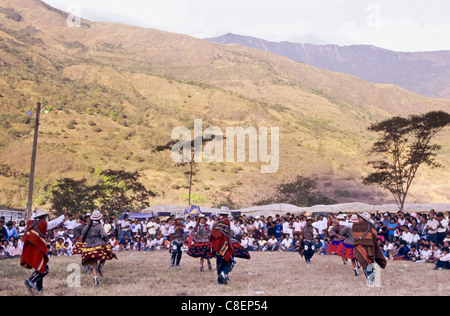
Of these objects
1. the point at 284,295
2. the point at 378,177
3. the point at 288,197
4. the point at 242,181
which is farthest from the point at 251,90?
the point at 284,295

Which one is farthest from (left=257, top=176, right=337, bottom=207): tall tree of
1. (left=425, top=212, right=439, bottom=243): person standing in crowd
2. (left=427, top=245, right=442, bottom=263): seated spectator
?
(left=427, top=245, right=442, bottom=263): seated spectator

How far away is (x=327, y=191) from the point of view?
5906 cm

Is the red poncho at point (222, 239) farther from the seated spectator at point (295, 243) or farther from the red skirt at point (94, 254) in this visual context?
the seated spectator at point (295, 243)

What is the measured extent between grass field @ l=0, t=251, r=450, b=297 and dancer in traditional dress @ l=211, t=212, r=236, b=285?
0.47 meters

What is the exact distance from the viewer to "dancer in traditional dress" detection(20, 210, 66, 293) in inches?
436

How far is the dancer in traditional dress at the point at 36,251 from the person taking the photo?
11070mm

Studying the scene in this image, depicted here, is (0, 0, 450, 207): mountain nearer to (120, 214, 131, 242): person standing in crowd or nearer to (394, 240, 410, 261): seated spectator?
(120, 214, 131, 242): person standing in crowd

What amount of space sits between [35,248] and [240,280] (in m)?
5.81

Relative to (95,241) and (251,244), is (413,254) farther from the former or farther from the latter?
(95,241)

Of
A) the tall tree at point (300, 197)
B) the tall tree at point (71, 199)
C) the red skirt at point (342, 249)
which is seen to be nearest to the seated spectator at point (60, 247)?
the red skirt at point (342, 249)

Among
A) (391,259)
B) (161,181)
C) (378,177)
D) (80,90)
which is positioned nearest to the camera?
(391,259)

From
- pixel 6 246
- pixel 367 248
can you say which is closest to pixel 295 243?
pixel 367 248

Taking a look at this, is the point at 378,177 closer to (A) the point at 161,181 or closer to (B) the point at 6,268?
(A) the point at 161,181
